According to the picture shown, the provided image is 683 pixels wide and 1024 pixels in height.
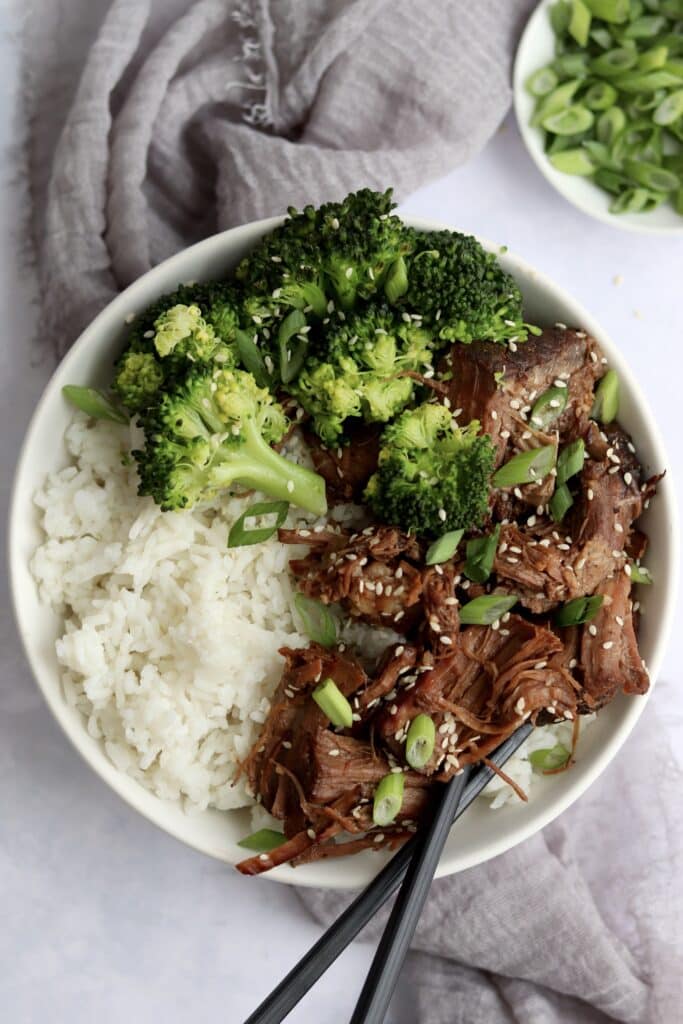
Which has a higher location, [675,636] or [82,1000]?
[675,636]

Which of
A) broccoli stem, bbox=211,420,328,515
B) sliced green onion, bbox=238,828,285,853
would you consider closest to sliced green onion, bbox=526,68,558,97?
broccoli stem, bbox=211,420,328,515

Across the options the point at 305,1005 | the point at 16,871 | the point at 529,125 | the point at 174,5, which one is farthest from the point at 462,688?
the point at 174,5

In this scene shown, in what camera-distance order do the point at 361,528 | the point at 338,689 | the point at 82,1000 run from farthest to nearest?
the point at 82,1000, the point at 361,528, the point at 338,689

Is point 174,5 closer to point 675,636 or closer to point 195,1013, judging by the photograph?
point 675,636

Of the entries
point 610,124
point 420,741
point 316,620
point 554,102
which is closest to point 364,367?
point 316,620

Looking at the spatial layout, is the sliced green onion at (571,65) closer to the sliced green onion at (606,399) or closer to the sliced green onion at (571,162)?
the sliced green onion at (571,162)

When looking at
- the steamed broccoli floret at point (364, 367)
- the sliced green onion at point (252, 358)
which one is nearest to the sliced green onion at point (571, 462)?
the steamed broccoli floret at point (364, 367)

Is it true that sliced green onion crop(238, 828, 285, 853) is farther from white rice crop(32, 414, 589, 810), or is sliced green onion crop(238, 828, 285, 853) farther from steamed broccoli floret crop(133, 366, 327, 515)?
steamed broccoli floret crop(133, 366, 327, 515)
